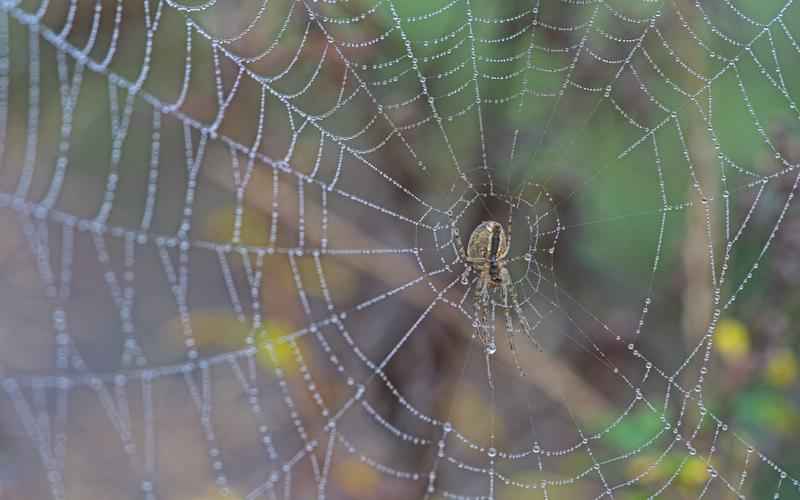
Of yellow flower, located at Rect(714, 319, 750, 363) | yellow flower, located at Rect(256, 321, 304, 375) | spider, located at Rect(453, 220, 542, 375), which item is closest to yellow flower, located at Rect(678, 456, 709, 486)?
yellow flower, located at Rect(714, 319, 750, 363)

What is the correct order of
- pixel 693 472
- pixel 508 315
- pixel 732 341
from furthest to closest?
pixel 508 315, pixel 732 341, pixel 693 472

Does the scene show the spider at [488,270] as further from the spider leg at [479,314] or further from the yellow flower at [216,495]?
the yellow flower at [216,495]

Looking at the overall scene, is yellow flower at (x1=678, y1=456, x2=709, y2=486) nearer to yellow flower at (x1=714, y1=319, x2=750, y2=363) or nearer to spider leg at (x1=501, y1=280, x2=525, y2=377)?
yellow flower at (x1=714, y1=319, x2=750, y2=363)

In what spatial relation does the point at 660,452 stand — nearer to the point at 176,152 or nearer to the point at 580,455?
the point at 580,455

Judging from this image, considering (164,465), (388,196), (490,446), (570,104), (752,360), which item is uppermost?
(570,104)

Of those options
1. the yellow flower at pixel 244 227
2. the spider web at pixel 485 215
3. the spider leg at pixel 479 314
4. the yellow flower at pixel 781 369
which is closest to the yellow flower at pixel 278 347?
the spider web at pixel 485 215

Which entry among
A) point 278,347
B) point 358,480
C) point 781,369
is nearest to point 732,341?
point 781,369

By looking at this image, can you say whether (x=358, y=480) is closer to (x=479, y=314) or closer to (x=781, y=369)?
(x=479, y=314)

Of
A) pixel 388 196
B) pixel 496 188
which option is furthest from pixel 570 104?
pixel 388 196
